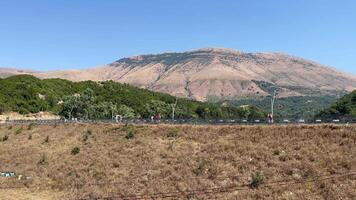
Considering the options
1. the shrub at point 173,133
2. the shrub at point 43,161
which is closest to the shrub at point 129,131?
the shrub at point 173,133

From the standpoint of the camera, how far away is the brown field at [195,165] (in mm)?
39812

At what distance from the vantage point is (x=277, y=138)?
49.9 metres

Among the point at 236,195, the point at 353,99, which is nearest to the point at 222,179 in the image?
the point at 236,195

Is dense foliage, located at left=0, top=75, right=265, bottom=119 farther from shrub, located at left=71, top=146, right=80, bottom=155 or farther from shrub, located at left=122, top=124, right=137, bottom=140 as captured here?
shrub, located at left=71, top=146, right=80, bottom=155

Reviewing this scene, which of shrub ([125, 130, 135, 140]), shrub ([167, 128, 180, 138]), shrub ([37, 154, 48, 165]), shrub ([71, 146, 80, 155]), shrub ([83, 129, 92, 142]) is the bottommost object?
shrub ([37, 154, 48, 165])

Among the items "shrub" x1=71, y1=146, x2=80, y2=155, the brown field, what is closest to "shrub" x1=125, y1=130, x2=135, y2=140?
the brown field

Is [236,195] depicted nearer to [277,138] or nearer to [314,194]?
[314,194]

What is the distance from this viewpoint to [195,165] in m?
47.9

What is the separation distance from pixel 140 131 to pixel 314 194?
34.3 meters

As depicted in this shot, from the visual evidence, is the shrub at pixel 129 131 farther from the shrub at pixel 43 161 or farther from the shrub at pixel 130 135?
the shrub at pixel 43 161

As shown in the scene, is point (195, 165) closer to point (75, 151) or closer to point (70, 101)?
point (75, 151)

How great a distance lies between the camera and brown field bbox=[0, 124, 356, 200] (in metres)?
39.8

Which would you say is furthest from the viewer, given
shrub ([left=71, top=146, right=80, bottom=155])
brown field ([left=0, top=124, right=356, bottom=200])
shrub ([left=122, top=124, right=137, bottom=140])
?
shrub ([left=122, top=124, right=137, bottom=140])

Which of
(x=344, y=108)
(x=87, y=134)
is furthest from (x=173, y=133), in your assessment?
(x=344, y=108)
